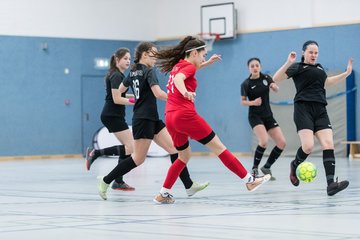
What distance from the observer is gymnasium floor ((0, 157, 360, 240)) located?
6.93m

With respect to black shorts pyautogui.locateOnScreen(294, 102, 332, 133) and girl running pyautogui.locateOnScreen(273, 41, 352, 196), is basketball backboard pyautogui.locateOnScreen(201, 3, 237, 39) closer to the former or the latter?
girl running pyautogui.locateOnScreen(273, 41, 352, 196)

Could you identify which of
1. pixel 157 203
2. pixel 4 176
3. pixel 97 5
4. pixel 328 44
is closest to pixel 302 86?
pixel 157 203

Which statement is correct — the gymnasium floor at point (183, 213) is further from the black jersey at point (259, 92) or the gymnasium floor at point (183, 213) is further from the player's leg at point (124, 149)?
the black jersey at point (259, 92)

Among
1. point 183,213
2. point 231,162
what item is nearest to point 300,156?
point 231,162

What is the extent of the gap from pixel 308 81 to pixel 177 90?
93.9 inches

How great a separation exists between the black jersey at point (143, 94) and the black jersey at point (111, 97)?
48.0 inches

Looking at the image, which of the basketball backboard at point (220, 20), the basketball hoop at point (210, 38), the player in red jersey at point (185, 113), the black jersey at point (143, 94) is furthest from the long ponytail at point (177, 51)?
the basketball hoop at point (210, 38)

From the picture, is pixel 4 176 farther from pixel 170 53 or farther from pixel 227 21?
pixel 227 21

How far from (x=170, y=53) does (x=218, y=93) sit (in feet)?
63.3

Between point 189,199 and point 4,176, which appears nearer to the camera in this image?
point 189,199

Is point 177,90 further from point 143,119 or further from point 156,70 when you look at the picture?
point 156,70

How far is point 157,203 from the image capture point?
9.86 metres

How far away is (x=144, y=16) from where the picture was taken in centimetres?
3072

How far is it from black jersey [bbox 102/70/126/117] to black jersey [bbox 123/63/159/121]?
1.22 metres
